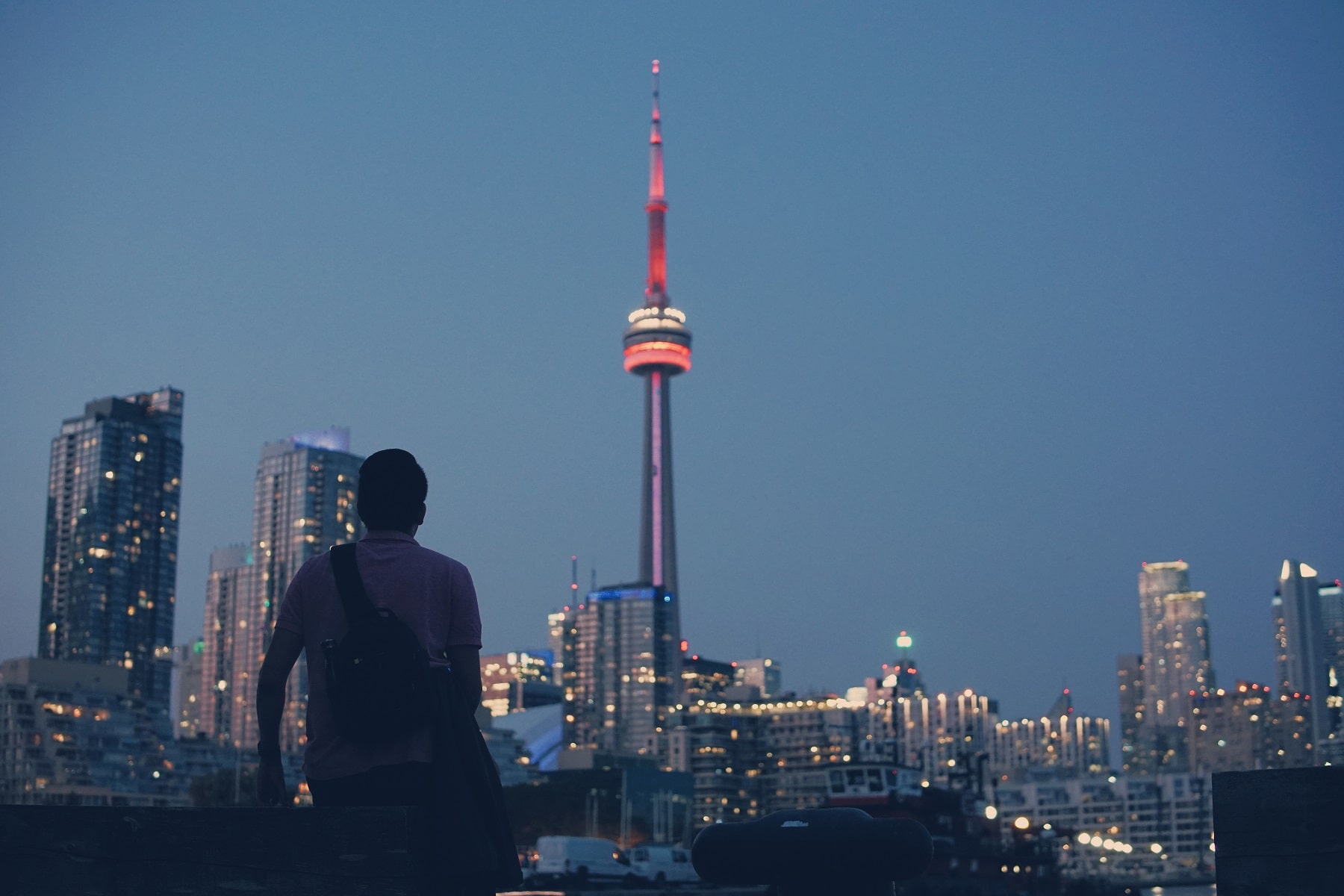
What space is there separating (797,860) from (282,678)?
6.72ft

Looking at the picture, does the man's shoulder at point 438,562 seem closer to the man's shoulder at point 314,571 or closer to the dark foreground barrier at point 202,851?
the man's shoulder at point 314,571

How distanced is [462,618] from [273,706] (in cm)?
76

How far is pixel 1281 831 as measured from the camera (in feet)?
13.2

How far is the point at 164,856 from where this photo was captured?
414 centimetres

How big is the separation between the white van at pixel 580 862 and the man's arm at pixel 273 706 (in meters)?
60.9

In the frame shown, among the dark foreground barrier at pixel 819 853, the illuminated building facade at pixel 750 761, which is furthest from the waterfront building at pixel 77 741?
the dark foreground barrier at pixel 819 853

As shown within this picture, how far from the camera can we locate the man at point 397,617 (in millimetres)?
4734

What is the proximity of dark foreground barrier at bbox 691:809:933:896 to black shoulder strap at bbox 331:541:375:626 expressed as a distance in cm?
131

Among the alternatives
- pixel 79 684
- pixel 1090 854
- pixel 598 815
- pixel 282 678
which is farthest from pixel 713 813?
pixel 282 678

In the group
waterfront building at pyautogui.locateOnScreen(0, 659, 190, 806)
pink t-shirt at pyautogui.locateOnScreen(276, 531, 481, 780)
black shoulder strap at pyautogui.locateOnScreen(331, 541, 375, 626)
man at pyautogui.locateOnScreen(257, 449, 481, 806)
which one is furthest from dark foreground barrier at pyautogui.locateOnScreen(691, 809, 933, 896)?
waterfront building at pyautogui.locateOnScreen(0, 659, 190, 806)

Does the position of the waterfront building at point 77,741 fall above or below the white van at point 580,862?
above

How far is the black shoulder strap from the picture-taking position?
4.82 m

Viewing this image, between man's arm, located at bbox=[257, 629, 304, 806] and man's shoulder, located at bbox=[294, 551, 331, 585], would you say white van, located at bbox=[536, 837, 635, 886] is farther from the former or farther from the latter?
man's shoulder, located at bbox=[294, 551, 331, 585]

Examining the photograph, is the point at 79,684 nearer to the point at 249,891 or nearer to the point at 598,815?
the point at 598,815
